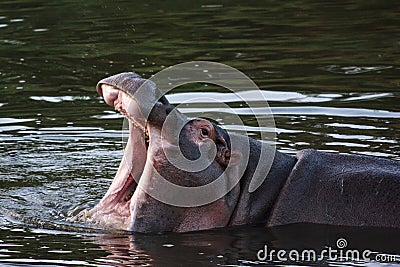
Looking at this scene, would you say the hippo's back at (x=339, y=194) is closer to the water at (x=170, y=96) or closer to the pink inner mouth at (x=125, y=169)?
the water at (x=170, y=96)

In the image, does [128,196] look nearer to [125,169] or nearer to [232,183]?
[125,169]

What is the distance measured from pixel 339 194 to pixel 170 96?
5030mm

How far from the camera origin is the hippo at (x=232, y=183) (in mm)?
6605

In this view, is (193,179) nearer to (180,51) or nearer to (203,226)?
(203,226)

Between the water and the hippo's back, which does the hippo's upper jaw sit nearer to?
the water

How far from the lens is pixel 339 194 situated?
6.76 metres

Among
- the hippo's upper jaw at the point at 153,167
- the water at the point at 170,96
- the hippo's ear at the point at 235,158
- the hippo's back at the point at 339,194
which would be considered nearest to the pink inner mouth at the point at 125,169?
the hippo's upper jaw at the point at 153,167

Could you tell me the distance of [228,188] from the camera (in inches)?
265

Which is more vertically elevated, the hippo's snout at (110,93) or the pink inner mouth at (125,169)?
the hippo's snout at (110,93)

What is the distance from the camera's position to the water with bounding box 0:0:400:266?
Result: 21.8 ft

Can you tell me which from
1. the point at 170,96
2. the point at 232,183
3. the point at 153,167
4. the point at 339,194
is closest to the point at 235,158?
the point at 232,183

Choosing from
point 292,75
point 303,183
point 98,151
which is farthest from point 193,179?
point 292,75

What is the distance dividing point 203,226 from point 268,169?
521mm

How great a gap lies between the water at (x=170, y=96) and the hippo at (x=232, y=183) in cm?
10
